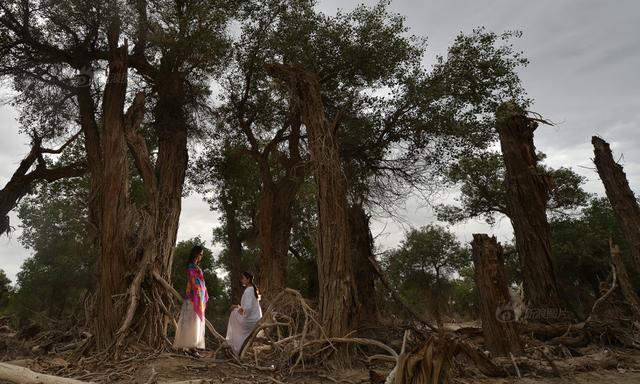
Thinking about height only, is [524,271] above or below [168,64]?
below

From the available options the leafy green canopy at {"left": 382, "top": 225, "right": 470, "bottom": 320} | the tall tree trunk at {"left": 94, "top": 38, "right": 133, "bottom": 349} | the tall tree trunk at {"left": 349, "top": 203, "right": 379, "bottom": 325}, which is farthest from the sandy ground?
the leafy green canopy at {"left": 382, "top": 225, "right": 470, "bottom": 320}

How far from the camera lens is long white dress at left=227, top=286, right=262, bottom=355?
6.77m

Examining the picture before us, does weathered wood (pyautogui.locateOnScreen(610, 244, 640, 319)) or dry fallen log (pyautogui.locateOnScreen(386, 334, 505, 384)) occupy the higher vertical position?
weathered wood (pyautogui.locateOnScreen(610, 244, 640, 319))

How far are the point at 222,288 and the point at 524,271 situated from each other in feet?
80.2

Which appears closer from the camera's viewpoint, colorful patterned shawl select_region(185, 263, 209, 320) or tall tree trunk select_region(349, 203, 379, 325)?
colorful patterned shawl select_region(185, 263, 209, 320)

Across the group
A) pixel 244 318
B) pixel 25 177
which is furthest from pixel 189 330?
pixel 25 177

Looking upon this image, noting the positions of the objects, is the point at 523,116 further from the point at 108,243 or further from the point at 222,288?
the point at 222,288

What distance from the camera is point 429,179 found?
11.6 metres

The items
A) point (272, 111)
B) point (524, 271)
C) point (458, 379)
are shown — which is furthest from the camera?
point (272, 111)

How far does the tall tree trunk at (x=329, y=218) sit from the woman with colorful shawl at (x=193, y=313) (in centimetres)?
257

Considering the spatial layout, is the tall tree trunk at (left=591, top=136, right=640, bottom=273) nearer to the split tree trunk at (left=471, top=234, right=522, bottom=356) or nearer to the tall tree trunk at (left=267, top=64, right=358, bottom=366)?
the split tree trunk at (left=471, top=234, right=522, bottom=356)

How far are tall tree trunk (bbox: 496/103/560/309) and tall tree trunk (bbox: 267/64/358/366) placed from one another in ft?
16.6

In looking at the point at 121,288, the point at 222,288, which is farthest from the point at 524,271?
the point at 222,288

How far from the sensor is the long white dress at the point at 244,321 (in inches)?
267
